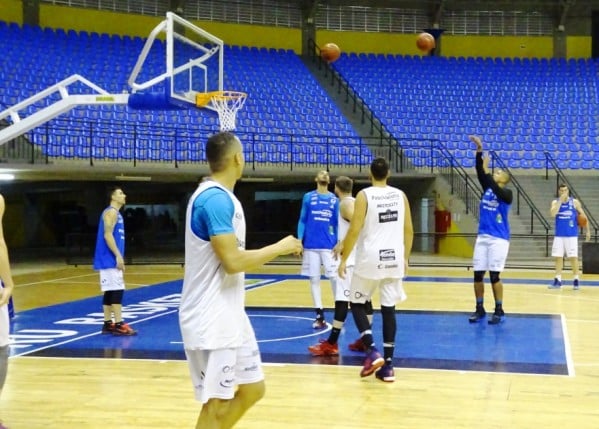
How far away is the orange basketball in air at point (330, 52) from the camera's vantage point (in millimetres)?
27203

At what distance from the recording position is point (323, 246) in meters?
9.27

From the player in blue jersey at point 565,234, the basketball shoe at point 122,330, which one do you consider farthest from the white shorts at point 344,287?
the player in blue jersey at point 565,234

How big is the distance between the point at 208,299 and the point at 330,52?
24.2 metres

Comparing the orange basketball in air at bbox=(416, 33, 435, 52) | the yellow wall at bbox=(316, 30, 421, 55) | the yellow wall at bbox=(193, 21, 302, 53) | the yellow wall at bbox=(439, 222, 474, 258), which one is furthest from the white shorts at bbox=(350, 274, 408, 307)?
the yellow wall at bbox=(316, 30, 421, 55)

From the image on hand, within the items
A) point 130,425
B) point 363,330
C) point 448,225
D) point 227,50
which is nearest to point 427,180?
point 448,225

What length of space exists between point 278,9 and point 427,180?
1080 centimetres

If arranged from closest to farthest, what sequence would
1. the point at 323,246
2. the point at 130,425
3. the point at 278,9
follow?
the point at 130,425
the point at 323,246
the point at 278,9

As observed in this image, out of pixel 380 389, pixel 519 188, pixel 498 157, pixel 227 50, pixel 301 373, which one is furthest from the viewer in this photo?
pixel 227 50

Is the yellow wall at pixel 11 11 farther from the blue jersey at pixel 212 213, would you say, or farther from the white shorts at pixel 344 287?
the blue jersey at pixel 212 213

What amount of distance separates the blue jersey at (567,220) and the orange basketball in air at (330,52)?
46.9 ft

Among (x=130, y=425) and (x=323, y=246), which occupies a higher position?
(x=323, y=246)

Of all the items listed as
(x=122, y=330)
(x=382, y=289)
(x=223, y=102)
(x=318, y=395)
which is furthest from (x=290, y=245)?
(x=223, y=102)

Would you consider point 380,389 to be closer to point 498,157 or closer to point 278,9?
point 498,157

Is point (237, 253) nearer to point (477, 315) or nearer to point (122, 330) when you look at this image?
point (122, 330)
